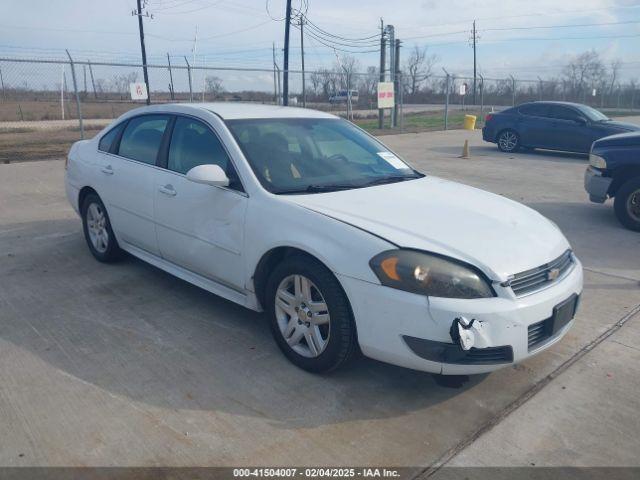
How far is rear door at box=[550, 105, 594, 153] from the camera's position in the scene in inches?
547

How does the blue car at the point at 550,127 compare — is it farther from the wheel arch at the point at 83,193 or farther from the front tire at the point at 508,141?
the wheel arch at the point at 83,193

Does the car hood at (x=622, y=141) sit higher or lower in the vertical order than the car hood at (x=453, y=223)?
higher

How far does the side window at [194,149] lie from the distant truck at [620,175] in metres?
5.34

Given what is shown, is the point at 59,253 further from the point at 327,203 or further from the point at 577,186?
the point at 577,186

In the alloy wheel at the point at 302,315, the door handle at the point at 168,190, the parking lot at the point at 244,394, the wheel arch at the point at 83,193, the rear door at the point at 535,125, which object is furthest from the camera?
the rear door at the point at 535,125

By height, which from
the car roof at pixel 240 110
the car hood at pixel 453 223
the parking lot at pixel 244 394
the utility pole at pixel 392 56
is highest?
the utility pole at pixel 392 56

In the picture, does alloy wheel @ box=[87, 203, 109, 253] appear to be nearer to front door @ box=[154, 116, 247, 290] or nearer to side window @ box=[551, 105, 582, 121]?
front door @ box=[154, 116, 247, 290]

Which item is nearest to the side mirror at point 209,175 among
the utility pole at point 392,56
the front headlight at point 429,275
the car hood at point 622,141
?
the front headlight at point 429,275

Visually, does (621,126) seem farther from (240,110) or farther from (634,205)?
(240,110)

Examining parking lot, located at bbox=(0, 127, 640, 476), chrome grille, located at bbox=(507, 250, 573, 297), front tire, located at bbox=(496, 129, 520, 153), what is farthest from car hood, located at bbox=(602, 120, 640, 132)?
chrome grille, located at bbox=(507, 250, 573, 297)

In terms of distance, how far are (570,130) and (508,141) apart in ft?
5.63

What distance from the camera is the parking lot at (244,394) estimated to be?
109 inches

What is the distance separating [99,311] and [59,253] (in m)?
1.78

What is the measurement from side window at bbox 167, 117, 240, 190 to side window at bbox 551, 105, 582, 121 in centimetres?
1232
